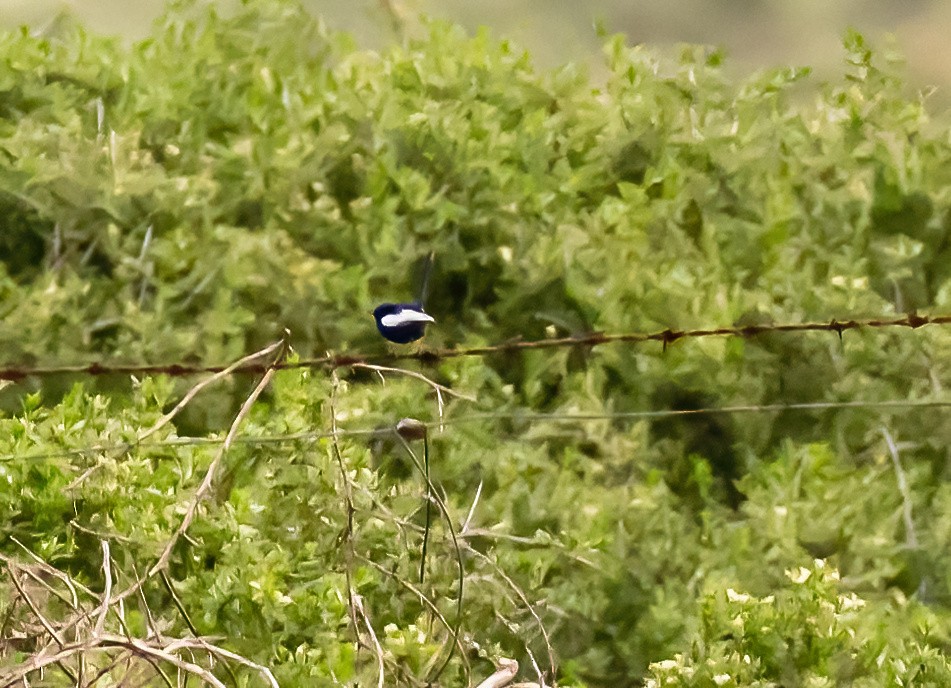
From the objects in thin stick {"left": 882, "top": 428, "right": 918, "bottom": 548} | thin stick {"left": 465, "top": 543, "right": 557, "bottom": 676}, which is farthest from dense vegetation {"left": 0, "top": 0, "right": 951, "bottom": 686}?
thin stick {"left": 465, "top": 543, "right": 557, "bottom": 676}

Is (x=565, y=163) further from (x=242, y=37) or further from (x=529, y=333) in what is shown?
(x=242, y=37)

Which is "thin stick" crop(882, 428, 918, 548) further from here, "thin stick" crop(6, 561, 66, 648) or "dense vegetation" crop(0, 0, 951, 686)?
"thin stick" crop(6, 561, 66, 648)

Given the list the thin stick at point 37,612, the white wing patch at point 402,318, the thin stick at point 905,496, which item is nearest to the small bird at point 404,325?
the white wing patch at point 402,318

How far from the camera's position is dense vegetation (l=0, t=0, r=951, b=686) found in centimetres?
450

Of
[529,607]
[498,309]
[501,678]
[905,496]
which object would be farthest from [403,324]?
[905,496]

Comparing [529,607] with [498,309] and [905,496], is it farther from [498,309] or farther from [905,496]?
[498,309]

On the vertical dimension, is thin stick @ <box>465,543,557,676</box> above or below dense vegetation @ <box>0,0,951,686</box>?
above

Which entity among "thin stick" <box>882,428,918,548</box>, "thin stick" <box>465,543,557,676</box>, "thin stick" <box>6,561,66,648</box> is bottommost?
"thin stick" <box>882,428,918,548</box>

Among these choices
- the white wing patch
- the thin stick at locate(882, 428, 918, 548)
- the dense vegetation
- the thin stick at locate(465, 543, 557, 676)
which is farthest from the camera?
the thin stick at locate(882, 428, 918, 548)

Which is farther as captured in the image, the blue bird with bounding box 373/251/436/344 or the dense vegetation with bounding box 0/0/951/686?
the dense vegetation with bounding box 0/0/951/686

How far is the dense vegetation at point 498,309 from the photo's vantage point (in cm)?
450

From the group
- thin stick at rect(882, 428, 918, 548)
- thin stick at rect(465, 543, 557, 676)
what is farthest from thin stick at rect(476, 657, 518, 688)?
thin stick at rect(882, 428, 918, 548)

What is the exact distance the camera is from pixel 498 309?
6594mm

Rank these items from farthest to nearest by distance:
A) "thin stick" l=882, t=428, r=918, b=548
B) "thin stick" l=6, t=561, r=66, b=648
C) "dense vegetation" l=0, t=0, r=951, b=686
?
"thin stick" l=882, t=428, r=918, b=548 → "dense vegetation" l=0, t=0, r=951, b=686 → "thin stick" l=6, t=561, r=66, b=648
